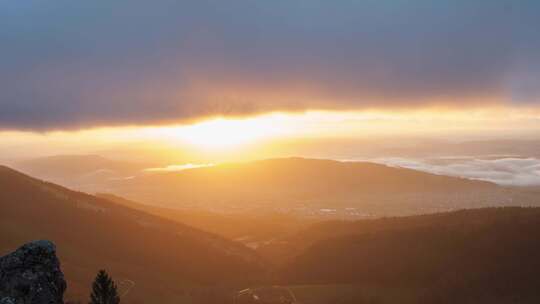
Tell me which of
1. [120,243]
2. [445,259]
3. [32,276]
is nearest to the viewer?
[32,276]

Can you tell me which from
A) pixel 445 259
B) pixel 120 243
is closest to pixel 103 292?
pixel 445 259

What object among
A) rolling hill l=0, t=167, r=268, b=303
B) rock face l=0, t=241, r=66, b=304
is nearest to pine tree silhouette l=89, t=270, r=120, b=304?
rock face l=0, t=241, r=66, b=304

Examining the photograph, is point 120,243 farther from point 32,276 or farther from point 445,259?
point 32,276

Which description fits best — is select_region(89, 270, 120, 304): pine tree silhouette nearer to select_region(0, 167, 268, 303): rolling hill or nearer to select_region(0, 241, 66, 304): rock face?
select_region(0, 241, 66, 304): rock face

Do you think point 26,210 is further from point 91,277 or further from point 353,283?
point 353,283

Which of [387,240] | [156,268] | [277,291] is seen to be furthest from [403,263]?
[156,268]

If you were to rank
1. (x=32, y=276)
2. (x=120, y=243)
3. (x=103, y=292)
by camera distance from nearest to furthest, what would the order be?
1. (x=32, y=276)
2. (x=103, y=292)
3. (x=120, y=243)
